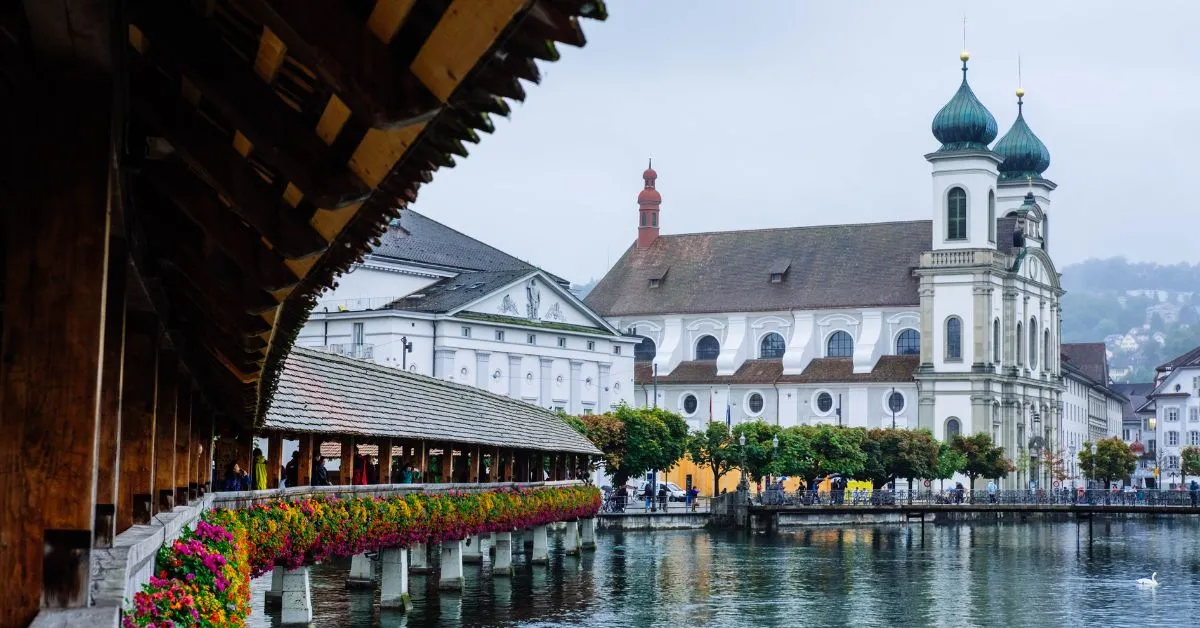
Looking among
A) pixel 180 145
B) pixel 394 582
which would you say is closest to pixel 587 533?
pixel 394 582

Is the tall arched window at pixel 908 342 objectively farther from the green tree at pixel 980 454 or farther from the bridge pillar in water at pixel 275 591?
the bridge pillar in water at pixel 275 591

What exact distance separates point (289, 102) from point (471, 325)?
83.9m

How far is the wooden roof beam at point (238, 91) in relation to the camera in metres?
7.38

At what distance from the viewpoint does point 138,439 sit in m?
16.9

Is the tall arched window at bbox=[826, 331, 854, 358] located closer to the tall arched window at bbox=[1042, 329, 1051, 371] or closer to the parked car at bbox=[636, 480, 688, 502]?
the tall arched window at bbox=[1042, 329, 1051, 371]

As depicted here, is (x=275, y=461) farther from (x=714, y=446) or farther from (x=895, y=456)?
(x=895, y=456)

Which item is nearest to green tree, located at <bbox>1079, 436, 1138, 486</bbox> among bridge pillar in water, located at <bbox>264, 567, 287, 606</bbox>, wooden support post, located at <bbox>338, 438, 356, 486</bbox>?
bridge pillar in water, located at <bbox>264, 567, 287, 606</bbox>

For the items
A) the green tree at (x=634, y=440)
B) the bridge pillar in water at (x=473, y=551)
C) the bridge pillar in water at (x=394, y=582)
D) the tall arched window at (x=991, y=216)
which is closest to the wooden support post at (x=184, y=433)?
the bridge pillar in water at (x=394, y=582)

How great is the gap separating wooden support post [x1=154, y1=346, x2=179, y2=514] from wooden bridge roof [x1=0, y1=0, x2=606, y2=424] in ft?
24.1

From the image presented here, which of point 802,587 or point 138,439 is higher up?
point 138,439

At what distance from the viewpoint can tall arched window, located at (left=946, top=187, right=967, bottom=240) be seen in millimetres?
123062

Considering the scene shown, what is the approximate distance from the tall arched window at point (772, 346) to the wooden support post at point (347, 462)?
9647 cm

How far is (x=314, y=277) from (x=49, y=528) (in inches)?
155

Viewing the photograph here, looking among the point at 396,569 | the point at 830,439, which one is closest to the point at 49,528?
the point at 396,569
